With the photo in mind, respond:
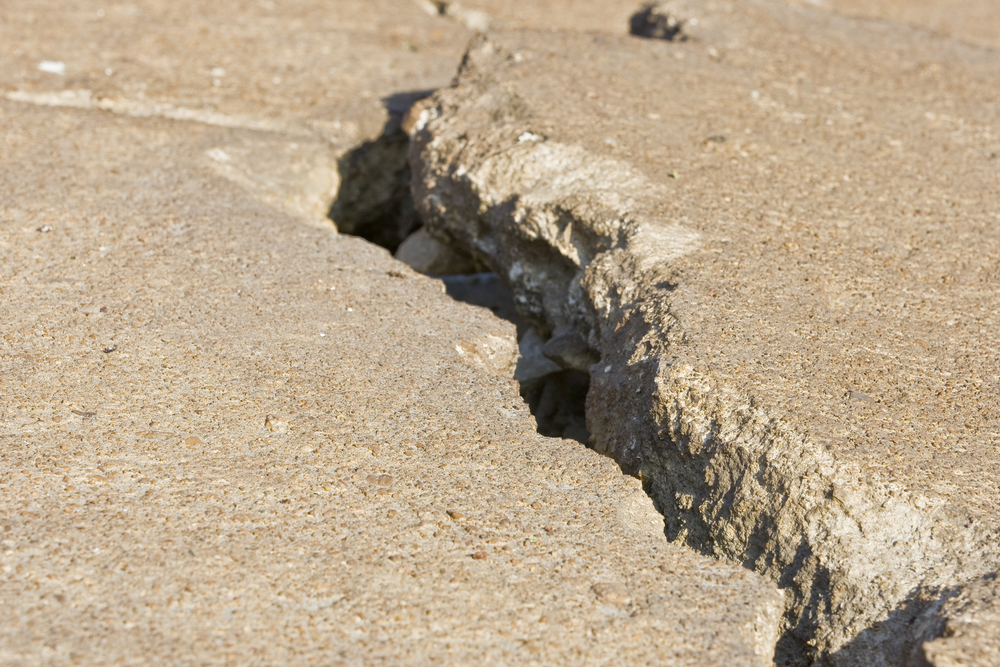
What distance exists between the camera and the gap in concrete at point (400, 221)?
3.33m

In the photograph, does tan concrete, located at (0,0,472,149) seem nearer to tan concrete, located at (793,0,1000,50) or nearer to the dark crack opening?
the dark crack opening

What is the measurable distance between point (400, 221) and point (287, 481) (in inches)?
78.5

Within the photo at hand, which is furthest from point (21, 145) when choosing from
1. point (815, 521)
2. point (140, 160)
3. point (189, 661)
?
point (815, 521)

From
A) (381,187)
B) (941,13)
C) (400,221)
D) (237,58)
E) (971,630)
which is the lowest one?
(400,221)

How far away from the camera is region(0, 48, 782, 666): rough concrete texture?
155 cm

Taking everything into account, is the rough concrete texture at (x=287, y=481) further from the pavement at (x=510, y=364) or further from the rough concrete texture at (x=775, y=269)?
the rough concrete texture at (x=775, y=269)

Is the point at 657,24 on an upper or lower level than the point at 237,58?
upper

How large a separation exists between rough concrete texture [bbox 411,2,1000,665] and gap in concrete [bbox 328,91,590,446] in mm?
264

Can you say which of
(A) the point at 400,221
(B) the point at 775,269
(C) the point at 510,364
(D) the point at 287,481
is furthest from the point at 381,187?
(D) the point at 287,481

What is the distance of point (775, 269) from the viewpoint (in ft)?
7.87

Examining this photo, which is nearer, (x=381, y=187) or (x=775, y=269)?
(x=775, y=269)

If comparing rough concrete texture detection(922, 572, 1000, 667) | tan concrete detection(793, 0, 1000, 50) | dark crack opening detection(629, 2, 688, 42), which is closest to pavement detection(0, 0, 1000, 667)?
rough concrete texture detection(922, 572, 1000, 667)

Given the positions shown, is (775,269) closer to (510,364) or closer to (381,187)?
(510,364)

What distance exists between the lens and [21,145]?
2.90 m
